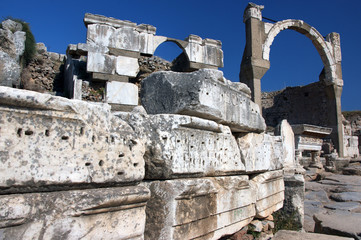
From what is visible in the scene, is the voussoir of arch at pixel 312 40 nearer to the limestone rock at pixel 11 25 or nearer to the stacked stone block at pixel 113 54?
the stacked stone block at pixel 113 54

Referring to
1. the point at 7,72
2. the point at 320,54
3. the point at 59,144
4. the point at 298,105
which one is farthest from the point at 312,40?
the point at 59,144

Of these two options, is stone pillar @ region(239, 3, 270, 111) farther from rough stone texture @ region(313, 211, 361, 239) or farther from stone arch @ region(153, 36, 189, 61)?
rough stone texture @ region(313, 211, 361, 239)

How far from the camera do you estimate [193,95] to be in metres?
2.47

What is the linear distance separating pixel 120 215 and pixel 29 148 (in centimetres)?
65

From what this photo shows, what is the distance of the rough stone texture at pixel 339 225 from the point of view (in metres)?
3.41

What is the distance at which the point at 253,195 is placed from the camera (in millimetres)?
3168

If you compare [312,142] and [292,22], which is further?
[292,22]

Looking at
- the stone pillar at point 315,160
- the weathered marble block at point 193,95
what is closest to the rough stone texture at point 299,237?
the weathered marble block at point 193,95

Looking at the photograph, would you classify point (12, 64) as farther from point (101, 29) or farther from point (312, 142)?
point (312, 142)

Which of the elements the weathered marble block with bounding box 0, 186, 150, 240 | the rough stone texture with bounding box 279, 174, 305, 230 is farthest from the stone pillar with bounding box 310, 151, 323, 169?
the weathered marble block with bounding box 0, 186, 150, 240

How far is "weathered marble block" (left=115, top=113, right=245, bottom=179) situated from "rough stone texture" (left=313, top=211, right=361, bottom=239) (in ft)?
6.15

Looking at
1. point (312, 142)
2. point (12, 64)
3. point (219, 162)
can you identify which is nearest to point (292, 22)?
point (312, 142)

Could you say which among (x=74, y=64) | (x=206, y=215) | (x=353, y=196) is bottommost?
(x=353, y=196)

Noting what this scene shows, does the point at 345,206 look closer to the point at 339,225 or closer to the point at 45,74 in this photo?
the point at 339,225
